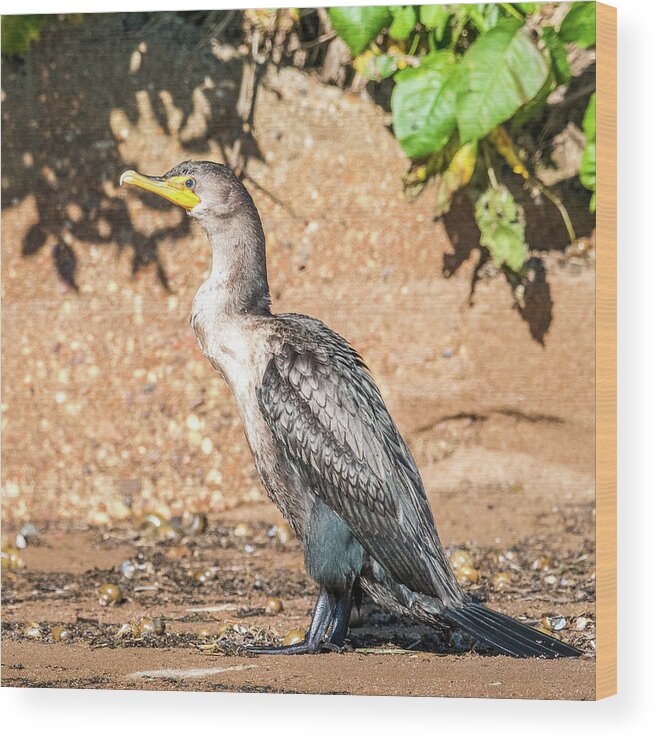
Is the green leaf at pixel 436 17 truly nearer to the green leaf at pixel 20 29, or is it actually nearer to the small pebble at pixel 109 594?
the green leaf at pixel 20 29

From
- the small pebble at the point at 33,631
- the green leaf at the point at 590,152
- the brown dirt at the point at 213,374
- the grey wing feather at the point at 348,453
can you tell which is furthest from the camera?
the small pebble at the point at 33,631

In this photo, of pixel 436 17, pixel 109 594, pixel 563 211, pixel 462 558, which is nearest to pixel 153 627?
pixel 109 594

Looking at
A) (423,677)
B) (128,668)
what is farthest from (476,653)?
(128,668)

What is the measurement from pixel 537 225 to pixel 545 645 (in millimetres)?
1199

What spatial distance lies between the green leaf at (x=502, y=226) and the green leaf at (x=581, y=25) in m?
0.46

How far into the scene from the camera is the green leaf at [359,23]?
4.63 m

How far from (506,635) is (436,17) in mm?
1779

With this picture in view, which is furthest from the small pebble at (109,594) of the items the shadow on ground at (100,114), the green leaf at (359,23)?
the green leaf at (359,23)

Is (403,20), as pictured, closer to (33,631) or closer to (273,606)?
(273,606)

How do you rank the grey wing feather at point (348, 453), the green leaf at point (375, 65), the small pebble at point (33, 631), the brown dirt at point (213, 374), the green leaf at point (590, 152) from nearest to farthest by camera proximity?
the grey wing feather at point (348, 453)
the green leaf at point (590, 152)
the brown dirt at point (213, 374)
the green leaf at point (375, 65)
the small pebble at point (33, 631)

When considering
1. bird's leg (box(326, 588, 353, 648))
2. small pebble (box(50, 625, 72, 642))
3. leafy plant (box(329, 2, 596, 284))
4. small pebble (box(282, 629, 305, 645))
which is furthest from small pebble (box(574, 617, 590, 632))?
small pebble (box(50, 625, 72, 642))

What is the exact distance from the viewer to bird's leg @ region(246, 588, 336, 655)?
4551mm

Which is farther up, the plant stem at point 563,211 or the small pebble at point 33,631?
the plant stem at point 563,211

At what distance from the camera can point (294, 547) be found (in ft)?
16.0
